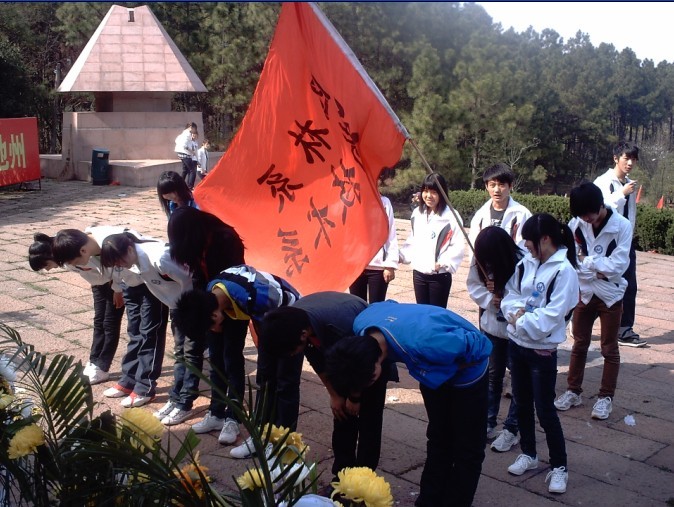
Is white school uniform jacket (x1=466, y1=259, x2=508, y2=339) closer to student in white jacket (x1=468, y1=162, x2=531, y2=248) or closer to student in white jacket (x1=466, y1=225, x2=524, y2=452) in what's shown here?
student in white jacket (x1=466, y1=225, x2=524, y2=452)

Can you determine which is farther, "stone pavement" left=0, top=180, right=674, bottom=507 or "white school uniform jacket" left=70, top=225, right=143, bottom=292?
"white school uniform jacket" left=70, top=225, right=143, bottom=292

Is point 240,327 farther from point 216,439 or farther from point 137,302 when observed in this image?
point 137,302

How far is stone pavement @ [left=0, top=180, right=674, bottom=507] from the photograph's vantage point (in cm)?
348

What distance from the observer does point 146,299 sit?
4.38 m

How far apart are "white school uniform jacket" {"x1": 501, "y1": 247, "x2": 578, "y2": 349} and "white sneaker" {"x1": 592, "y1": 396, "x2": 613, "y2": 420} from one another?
1088 mm

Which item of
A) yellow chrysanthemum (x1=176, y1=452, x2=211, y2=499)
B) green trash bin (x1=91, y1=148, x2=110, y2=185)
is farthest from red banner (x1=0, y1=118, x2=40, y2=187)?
yellow chrysanthemum (x1=176, y1=452, x2=211, y2=499)

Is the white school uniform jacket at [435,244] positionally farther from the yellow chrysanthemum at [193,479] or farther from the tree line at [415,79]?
the tree line at [415,79]

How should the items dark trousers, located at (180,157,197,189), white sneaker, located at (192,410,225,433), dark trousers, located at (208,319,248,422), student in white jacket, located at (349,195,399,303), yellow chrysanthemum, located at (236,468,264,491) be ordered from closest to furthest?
1. yellow chrysanthemum, located at (236,468,264,491)
2. dark trousers, located at (208,319,248,422)
3. white sneaker, located at (192,410,225,433)
4. student in white jacket, located at (349,195,399,303)
5. dark trousers, located at (180,157,197,189)

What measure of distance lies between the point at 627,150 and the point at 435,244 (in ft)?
5.68

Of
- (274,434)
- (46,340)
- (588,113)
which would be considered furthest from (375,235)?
(588,113)

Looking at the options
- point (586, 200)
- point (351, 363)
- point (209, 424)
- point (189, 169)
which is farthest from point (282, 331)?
point (189, 169)

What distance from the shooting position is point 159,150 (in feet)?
60.1

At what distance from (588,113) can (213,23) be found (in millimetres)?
14502

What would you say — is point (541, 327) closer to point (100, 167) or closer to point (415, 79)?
point (100, 167)
